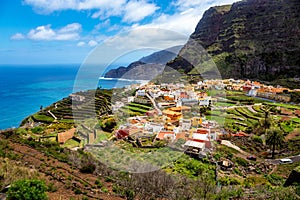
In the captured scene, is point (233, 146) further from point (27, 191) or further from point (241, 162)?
point (27, 191)

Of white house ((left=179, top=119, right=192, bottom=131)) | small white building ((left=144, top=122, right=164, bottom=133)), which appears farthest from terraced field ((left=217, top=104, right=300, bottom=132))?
small white building ((left=144, top=122, right=164, bottom=133))

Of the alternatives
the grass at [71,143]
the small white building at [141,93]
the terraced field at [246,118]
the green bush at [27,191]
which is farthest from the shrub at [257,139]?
the green bush at [27,191]

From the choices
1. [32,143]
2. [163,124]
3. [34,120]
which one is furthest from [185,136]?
[34,120]

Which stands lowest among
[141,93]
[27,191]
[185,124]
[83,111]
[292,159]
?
[292,159]

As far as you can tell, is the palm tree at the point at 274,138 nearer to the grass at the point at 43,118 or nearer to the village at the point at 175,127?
the village at the point at 175,127

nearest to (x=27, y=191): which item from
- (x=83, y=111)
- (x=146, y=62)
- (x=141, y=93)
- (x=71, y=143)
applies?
(x=146, y=62)

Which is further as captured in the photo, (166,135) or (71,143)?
(71,143)

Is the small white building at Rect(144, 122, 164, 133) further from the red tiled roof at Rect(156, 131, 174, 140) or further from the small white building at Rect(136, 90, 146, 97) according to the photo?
the small white building at Rect(136, 90, 146, 97)
